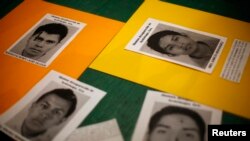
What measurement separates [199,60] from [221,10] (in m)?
0.28

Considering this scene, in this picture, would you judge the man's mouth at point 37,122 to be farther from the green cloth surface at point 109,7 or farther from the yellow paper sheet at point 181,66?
the green cloth surface at point 109,7

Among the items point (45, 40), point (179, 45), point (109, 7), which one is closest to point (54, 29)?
point (45, 40)

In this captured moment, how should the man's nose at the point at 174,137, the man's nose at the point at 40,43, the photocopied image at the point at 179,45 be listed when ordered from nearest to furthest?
the man's nose at the point at 174,137, the photocopied image at the point at 179,45, the man's nose at the point at 40,43

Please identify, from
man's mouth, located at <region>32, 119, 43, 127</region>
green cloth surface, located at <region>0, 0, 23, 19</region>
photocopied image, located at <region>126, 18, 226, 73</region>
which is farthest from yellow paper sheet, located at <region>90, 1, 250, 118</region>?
green cloth surface, located at <region>0, 0, 23, 19</region>

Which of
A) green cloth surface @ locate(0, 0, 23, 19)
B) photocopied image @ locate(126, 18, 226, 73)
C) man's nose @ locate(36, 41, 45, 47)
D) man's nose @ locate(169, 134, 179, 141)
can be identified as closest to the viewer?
man's nose @ locate(169, 134, 179, 141)

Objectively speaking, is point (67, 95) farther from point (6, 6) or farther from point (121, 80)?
point (6, 6)

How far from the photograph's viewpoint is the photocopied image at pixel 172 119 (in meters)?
0.64

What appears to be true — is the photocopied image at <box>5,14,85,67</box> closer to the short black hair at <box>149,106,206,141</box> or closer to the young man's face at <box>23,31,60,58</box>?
the young man's face at <box>23,31,60,58</box>

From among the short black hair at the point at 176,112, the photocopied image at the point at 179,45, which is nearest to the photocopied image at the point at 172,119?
the short black hair at the point at 176,112

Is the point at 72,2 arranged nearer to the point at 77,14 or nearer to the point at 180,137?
the point at 77,14

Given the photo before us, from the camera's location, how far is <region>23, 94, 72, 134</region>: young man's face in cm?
69

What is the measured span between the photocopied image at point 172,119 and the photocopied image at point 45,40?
1.26ft

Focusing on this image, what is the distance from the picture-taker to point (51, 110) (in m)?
0.72

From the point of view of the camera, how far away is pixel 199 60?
792mm
